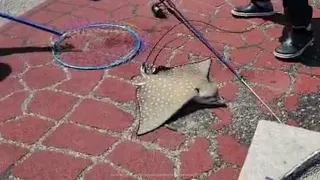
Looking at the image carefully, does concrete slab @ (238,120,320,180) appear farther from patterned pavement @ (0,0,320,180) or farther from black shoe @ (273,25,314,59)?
black shoe @ (273,25,314,59)

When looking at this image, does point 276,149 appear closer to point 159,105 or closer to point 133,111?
point 159,105

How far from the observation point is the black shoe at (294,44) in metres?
3.27

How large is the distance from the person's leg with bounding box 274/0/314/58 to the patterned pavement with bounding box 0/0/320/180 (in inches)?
3.1

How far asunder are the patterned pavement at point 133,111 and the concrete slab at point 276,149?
185mm

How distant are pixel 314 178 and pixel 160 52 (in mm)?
1712

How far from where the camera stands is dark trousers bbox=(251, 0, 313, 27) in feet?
10.5

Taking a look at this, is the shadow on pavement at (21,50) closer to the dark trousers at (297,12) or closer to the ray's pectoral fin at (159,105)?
Result: the ray's pectoral fin at (159,105)

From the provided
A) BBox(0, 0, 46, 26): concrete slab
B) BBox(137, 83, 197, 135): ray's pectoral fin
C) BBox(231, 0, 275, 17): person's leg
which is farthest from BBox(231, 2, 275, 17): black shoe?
BBox(0, 0, 46, 26): concrete slab

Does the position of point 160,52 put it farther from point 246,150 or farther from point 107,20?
point 246,150

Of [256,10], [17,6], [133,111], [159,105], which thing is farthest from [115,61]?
[17,6]

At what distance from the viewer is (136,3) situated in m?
4.22

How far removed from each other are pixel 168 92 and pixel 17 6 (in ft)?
6.95

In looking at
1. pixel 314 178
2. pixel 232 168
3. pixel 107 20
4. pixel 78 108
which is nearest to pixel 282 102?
pixel 232 168

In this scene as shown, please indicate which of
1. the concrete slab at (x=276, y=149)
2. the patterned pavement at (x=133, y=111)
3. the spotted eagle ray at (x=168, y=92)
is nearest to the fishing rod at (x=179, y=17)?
the patterned pavement at (x=133, y=111)
